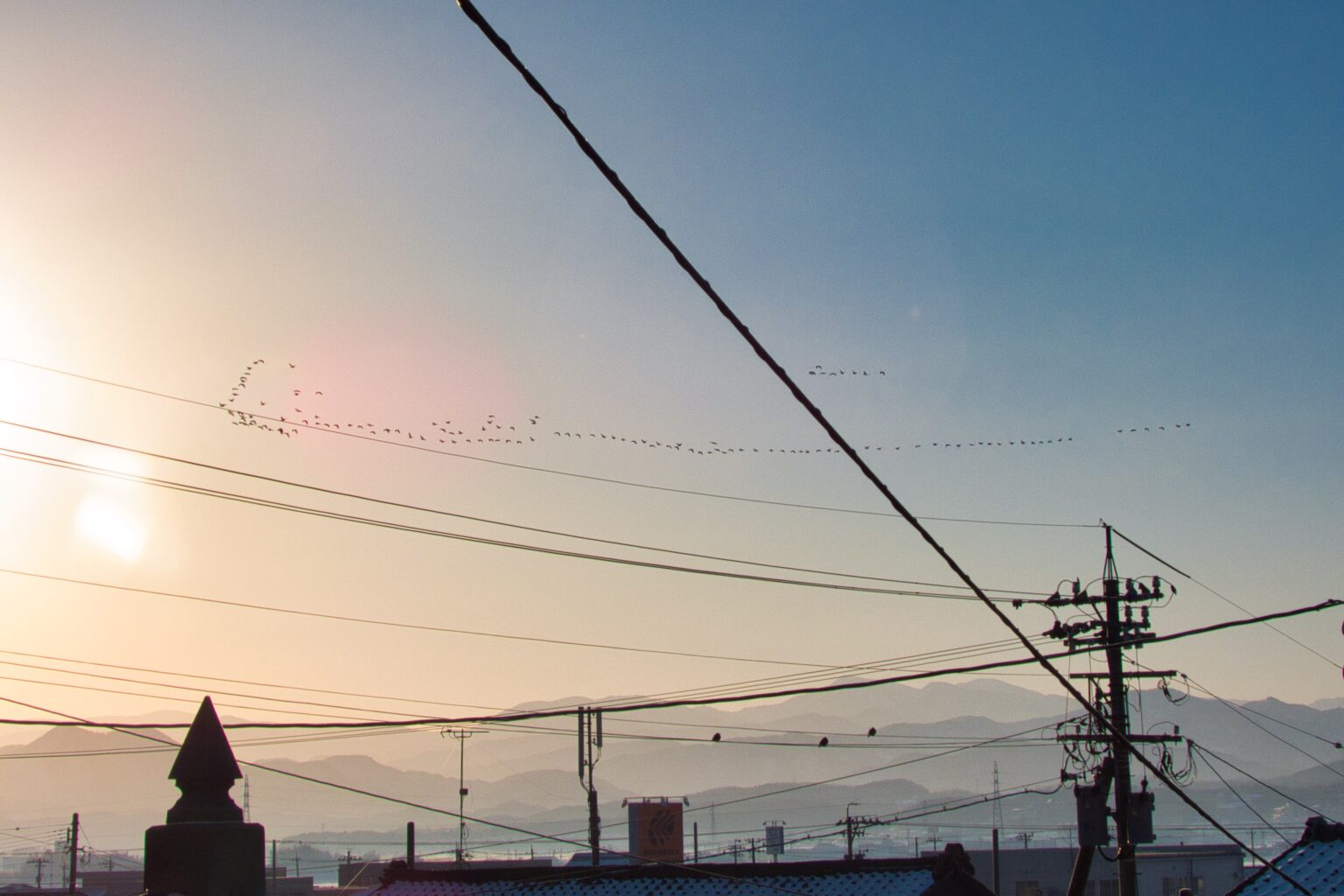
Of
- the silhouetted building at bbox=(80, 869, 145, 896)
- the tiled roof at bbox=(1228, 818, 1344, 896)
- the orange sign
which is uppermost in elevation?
the tiled roof at bbox=(1228, 818, 1344, 896)

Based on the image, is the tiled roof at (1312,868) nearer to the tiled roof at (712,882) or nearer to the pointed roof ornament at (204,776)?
the tiled roof at (712,882)

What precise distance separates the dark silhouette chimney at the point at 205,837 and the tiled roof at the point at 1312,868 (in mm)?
19812

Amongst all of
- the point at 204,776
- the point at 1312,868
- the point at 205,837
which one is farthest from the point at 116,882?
the point at 1312,868

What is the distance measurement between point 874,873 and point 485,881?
411 inches

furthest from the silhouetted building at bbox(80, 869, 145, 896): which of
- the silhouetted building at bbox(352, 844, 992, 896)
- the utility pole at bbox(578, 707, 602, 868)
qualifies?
the silhouetted building at bbox(352, 844, 992, 896)

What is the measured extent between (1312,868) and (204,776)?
893 inches

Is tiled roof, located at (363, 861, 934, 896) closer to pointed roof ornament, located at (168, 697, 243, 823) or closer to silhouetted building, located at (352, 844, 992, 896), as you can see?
silhouetted building, located at (352, 844, 992, 896)

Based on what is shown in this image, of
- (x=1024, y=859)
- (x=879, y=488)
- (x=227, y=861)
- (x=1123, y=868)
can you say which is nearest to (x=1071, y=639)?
(x=1123, y=868)

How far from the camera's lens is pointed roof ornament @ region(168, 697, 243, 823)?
1798cm

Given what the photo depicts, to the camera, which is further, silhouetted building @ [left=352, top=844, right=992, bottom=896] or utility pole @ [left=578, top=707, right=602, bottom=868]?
utility pole @ [left=578, top=707, right=602, bottom=868]

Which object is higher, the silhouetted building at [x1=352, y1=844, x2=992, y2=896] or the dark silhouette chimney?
the dark silhouette chimney

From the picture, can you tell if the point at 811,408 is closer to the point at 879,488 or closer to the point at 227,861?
the point at 879,488

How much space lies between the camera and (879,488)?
9641 millimetres

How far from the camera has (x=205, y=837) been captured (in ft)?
57.0
